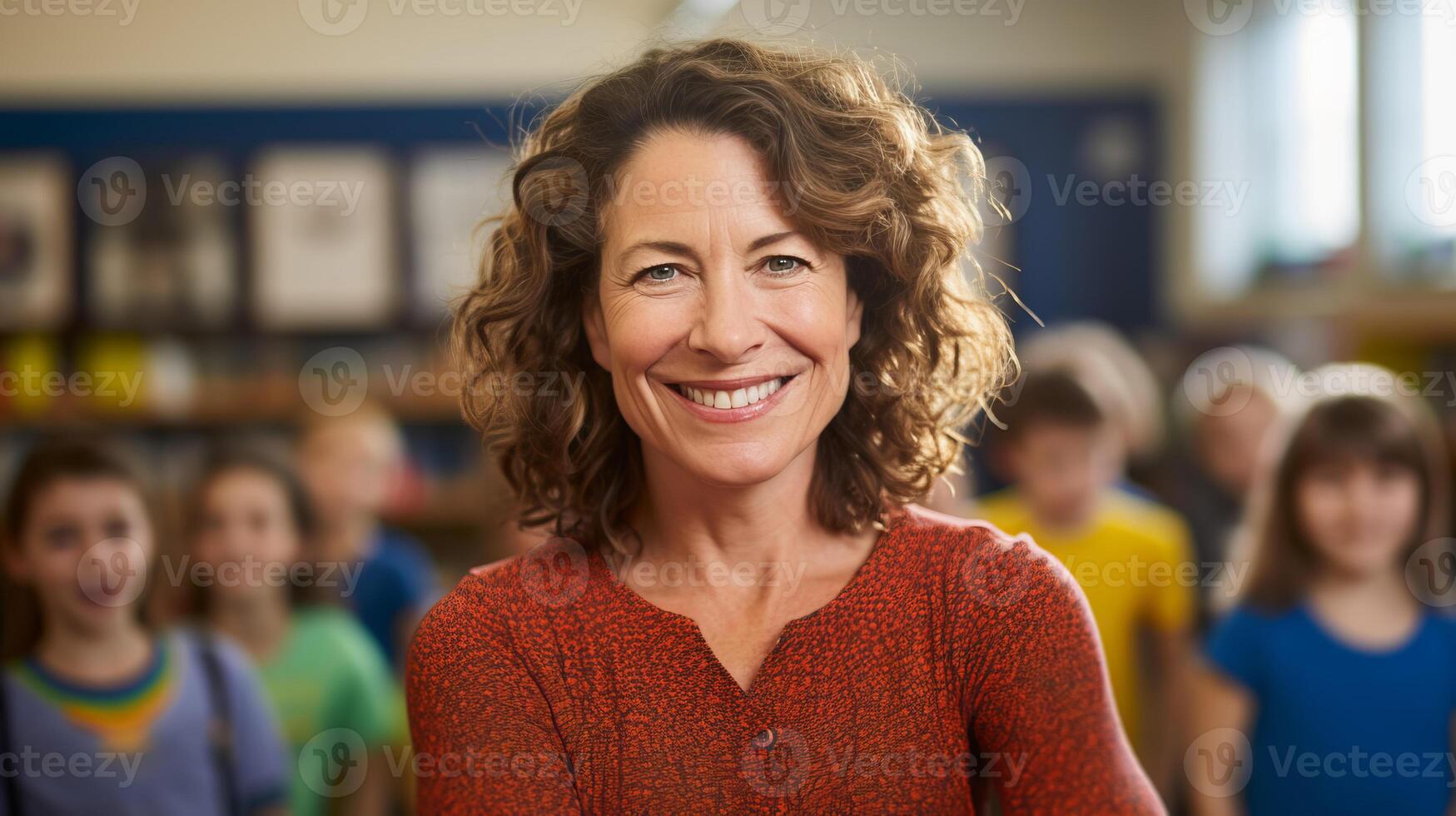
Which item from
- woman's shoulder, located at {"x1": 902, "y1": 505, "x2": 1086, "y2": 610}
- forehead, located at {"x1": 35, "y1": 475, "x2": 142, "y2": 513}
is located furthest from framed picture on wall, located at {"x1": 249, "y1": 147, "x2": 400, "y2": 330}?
woman's shoulder, located at {"x1": 902, "y1": 505, "x2": 1086, "y2": 610}

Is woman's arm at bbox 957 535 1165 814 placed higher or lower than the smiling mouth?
lower

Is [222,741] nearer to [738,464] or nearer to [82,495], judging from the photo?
[82,495]

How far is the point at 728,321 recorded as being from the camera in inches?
50.7

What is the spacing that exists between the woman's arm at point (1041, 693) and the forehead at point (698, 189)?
1.36 feet

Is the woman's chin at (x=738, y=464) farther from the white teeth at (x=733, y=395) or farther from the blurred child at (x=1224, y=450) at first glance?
the blurred child at (x=1224, y=450)

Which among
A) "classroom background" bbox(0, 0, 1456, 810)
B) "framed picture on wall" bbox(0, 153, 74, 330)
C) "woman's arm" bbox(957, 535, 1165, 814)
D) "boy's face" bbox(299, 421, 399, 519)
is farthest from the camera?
"framed picture on wall" bbox(0, 153, 74, 330)

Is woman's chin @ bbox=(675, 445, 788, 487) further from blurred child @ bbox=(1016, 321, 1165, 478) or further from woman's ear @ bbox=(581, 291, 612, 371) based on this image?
blurred child @ bbox=(1016, 321, 1165, 478)

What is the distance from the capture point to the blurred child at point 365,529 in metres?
3.55

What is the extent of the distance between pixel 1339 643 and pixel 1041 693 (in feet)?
4.52

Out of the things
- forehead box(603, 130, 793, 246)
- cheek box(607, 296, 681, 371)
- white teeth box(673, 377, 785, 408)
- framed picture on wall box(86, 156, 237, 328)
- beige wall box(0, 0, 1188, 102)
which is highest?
beige wall box(0, 0, 1188, 102)

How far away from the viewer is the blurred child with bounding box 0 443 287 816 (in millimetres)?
2107

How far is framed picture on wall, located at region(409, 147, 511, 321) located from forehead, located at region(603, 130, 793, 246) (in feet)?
16.9

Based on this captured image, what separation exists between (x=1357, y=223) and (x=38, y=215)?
5.81 metres

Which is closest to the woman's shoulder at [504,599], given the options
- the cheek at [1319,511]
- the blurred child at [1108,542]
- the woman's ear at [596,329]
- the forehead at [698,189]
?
the woman's ear at [596,329]
